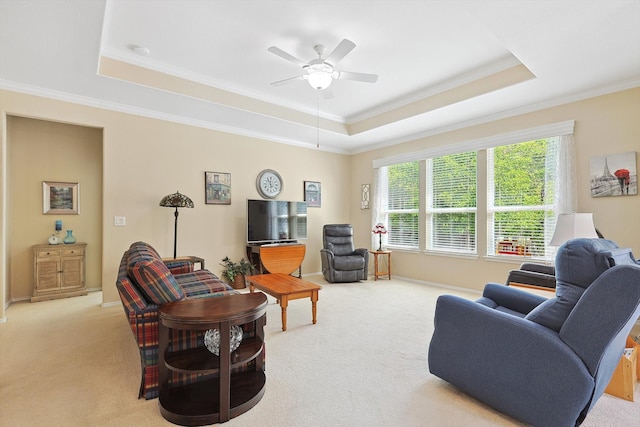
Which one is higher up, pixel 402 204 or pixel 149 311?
pixel 402 204

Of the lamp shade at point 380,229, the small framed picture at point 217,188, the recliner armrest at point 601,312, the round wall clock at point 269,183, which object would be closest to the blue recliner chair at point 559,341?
the recliner armrest at point 601,312

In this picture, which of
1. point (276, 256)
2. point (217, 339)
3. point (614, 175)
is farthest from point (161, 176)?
point (614, 175)

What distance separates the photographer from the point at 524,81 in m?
3.22

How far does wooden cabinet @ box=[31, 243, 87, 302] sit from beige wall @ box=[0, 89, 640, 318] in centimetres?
30

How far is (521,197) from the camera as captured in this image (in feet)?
13.4

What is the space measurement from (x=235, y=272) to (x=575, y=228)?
409cm

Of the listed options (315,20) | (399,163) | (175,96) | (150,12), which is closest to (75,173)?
(175,96)

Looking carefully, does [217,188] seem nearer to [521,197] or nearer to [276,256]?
[276,256]

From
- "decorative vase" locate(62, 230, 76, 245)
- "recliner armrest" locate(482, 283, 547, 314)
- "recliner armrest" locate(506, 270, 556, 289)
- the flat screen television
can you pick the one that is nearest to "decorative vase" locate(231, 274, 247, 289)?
the flat screen television

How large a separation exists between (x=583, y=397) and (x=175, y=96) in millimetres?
4297

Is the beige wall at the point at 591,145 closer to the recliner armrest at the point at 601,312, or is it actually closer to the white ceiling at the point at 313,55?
the white ceiling at the point at 313,55

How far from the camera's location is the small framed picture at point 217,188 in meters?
4.62

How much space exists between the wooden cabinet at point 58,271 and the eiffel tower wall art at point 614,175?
6.41m

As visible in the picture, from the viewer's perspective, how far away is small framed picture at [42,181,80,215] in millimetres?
4168
